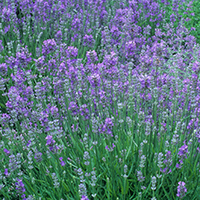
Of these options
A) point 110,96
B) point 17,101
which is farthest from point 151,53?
point 17,101

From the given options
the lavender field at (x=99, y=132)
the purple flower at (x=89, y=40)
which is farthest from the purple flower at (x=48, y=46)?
the purple flower at (x=89, y=40)

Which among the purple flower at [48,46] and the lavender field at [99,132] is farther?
the purple flower at [48,46]

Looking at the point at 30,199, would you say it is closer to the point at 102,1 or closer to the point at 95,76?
the point at 95,76

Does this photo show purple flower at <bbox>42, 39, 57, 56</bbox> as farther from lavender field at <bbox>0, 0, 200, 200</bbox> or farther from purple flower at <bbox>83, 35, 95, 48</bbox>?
purple flower at <bbox>83, 35, 95, 48</bbox>

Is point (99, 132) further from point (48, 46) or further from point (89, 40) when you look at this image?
point (89, 40)

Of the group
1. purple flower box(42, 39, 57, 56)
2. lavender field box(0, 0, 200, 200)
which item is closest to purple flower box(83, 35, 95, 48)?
lavender field box(0, 0, 200, 200)

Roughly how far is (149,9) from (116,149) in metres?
3.82

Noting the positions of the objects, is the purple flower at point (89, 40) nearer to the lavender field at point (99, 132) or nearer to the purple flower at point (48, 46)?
the lavender field at point (99, 132)

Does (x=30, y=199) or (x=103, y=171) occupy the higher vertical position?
(x=30, y=199)

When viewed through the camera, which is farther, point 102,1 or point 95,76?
Result: point 102,1

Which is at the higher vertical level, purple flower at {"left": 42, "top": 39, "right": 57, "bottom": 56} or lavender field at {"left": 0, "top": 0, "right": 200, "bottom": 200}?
purple flower at {"left": 42, "top": 39, "right": 57, "bottom": 56}

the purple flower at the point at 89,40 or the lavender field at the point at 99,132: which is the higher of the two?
the purple flower at the point at 89,40

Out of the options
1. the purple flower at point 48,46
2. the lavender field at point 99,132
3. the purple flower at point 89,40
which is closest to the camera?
the lavender field at point 99,132

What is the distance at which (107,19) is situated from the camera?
16.6 ft
